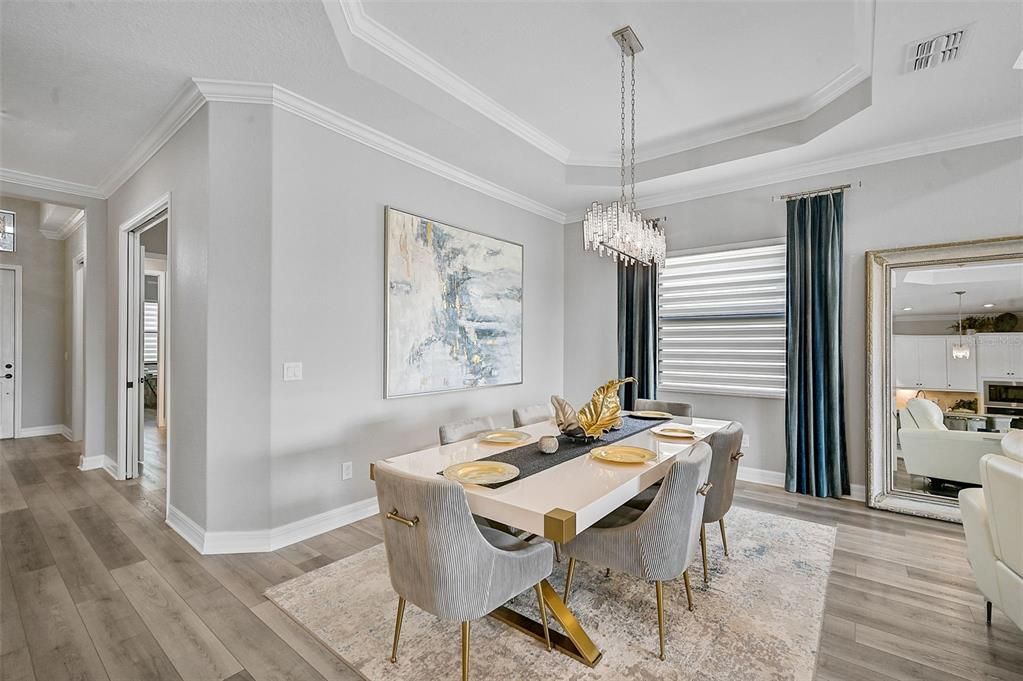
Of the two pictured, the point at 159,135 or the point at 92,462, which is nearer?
the point at 159,135

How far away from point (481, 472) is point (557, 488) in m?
0.33

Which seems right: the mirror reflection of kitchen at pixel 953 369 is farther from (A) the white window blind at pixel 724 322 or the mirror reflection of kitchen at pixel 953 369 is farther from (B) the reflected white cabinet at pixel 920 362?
(A) the white window blind at pixel 724 322

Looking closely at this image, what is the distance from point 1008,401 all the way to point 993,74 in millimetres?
2081

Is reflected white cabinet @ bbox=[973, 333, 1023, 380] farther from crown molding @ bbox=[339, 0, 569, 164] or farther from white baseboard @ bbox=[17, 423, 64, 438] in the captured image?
white baseboard @ bbox=[17, 423, 64, 438]

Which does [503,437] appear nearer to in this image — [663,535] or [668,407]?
[663,535]

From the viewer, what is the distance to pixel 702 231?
449 centimetres

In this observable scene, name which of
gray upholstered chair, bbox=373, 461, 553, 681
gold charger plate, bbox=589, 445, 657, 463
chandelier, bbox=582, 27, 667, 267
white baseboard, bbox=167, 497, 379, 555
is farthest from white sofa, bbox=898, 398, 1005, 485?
white baseboard, bbox=167, 497, 379, 555

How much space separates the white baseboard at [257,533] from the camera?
9.10 ft

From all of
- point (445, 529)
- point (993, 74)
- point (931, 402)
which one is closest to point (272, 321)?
point (445, 529)

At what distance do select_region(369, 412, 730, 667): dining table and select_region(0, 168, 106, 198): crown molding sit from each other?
4.62m

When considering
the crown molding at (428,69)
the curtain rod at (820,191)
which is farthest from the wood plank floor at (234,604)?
the crown molding at (428,69)

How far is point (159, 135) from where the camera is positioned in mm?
3338

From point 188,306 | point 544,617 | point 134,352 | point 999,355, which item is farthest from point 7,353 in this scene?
point 999,355

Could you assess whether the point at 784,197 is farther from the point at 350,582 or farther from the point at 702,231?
the point at 350,582
